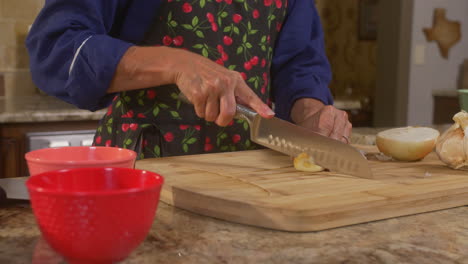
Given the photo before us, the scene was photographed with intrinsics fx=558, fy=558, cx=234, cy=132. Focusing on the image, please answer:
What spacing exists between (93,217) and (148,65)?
0.47m

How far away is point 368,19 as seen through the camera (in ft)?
12.6

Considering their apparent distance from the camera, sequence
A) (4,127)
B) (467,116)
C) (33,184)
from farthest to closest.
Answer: (4,127), (467,116), (33,184)

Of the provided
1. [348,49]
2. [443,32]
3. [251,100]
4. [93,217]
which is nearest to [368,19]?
[348,49]

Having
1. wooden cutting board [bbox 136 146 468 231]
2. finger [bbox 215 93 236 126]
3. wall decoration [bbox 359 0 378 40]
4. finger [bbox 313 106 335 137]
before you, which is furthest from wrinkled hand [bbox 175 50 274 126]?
wall decoration [bbox 359 0 378 40]

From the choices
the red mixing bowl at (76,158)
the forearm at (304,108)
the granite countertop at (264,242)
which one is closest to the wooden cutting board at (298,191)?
the granite countertop at (264,242)

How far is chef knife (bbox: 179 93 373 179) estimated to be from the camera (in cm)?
90

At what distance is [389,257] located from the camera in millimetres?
579

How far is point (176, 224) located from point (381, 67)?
3116mm

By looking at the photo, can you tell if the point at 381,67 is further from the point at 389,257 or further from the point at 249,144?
the point at 389,257

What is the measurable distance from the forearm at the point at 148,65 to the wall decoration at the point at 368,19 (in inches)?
124

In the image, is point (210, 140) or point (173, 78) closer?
point (173, 78)

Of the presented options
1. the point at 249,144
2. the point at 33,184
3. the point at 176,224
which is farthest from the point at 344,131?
the point at 33,184

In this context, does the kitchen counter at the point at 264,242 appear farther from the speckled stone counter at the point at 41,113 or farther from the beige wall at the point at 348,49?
the beige wall at the point at 348,49

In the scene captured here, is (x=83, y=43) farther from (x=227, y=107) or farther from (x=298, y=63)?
(x=298, y=63)
